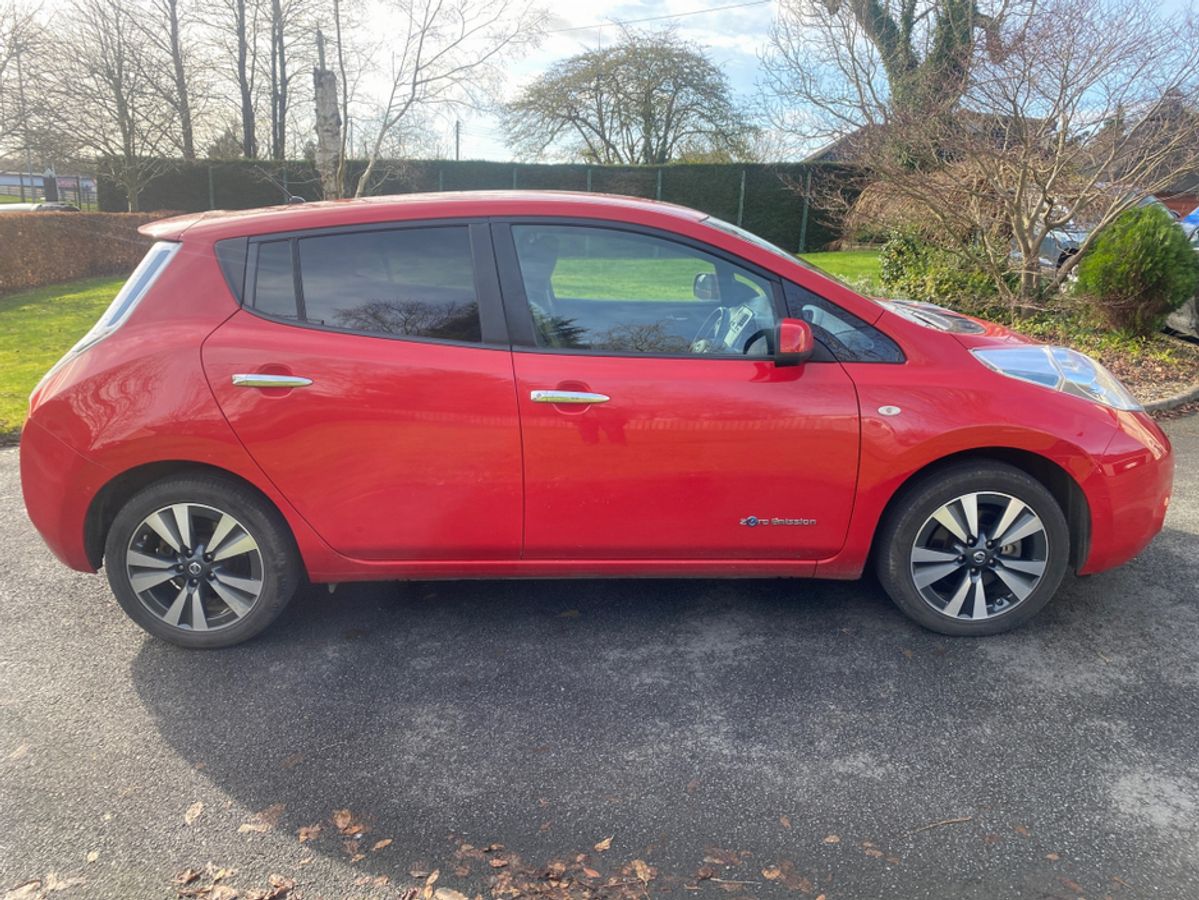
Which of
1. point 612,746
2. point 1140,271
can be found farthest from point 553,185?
point 612,746

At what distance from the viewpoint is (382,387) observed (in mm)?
3324

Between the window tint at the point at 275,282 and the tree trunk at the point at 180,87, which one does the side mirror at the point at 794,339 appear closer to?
the window tint at the point at 275,282

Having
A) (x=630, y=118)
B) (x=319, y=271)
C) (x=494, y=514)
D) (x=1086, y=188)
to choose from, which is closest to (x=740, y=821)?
(x=494, y=514)

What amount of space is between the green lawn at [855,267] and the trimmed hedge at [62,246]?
10.9m

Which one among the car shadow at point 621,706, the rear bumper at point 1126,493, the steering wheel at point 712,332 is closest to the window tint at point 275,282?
the car shadow at point 621,706

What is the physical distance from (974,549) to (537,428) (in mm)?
1793

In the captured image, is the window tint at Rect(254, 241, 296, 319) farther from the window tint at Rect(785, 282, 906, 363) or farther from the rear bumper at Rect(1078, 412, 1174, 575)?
the rear bumper at Rect(1078, 412, 1174, 575)

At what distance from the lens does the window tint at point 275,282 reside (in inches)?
135

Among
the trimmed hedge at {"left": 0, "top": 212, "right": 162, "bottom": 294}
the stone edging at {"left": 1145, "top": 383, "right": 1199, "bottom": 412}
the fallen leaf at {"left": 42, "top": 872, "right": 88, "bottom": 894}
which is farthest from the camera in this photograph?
the trimmed hedge at {"left": 0, "top": 212, "right": 162, "bottom": 294}

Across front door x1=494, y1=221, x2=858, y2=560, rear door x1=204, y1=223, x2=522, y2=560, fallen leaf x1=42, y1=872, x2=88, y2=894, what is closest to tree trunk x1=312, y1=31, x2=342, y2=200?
rear door x1=204, y1=223, x2=522, y2=560

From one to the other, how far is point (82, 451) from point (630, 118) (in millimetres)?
37690

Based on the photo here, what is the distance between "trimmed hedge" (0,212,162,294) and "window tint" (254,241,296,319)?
1154 centimetres

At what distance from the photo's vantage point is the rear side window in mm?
3412

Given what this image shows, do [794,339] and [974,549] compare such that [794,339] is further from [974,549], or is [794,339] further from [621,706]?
[621,706]
